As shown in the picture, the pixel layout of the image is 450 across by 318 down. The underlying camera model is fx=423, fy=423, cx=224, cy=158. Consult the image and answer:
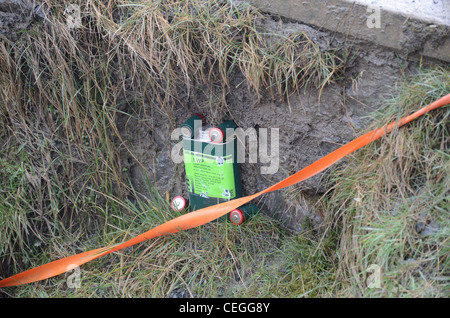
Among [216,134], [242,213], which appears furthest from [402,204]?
[216,134]

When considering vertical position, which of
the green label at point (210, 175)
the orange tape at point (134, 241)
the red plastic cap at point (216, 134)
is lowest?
the orange tape at point (134, 241)

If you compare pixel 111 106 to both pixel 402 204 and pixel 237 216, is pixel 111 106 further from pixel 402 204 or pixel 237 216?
pixel 402 204

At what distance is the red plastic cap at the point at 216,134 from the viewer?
216 cm

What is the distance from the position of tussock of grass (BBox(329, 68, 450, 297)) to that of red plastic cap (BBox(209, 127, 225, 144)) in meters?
0.62

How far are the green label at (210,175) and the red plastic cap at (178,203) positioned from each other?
0.33 ft

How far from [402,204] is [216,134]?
0.94 meters

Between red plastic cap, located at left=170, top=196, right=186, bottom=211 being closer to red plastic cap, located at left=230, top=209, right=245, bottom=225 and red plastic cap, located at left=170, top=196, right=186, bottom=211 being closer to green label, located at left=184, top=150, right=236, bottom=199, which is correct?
green label, located at left=184, top=150, right=236, bottom=199

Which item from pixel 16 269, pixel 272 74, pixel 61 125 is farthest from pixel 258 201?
pixel 16 269

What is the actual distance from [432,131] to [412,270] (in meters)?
0.58

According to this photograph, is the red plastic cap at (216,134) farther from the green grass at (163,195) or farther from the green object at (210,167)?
the green grass at (163,195)

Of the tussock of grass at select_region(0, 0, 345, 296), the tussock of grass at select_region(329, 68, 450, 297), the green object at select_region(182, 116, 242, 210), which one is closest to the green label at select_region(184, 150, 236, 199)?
the green object at select_region(182, 116, 242, 210)

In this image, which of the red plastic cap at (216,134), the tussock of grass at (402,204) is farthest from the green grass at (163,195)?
the red plastic cap at (216,134)

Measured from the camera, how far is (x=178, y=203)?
239 centimetres

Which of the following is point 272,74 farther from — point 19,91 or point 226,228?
point 19,91
